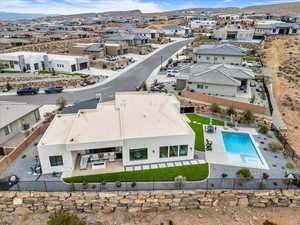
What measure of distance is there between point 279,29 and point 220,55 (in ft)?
161

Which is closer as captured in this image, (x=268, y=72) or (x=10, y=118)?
(x=10, y=118)

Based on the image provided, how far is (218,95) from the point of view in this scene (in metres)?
34.0

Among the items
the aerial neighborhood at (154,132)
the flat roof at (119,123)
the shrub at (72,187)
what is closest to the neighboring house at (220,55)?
the aerial neighborhood at (154,132)

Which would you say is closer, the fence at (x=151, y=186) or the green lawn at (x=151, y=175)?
the fence at (x=151, y=186)

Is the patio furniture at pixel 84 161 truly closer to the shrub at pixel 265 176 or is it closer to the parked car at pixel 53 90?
the shrub at pixel 265 176

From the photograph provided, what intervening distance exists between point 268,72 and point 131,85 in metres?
29.5

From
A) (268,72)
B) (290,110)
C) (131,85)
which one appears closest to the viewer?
(290,110)

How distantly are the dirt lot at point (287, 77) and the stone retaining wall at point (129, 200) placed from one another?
11.6 metres

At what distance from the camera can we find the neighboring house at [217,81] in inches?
1308

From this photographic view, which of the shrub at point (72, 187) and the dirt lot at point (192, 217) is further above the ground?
the shrub at point (72, 187)

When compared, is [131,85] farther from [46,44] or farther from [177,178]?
[46,44]

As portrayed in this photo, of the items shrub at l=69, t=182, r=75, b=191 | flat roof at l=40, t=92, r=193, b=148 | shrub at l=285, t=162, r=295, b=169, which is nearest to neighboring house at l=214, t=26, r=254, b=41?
flat roof at l=40, t=92, r=193, b=148

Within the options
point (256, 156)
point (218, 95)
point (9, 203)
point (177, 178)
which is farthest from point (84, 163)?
point (218, 95)

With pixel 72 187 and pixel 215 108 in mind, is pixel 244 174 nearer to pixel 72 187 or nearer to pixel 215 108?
pixel 215 108
